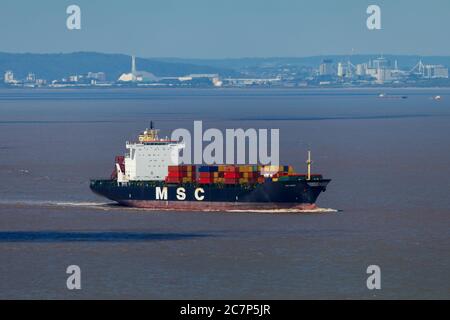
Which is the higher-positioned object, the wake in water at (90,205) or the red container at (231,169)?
the red container at (231,169)

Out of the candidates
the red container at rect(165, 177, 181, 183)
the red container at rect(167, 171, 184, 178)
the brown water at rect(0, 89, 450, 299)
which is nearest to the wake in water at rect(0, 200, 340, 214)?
the brown water at rect(0, 89, 450, 299)

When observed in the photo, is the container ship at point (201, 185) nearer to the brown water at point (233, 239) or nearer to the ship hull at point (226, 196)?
the ship hull at point (226, 196)

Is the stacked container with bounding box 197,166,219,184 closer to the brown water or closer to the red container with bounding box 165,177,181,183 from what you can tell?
the red container with bounding box 165,177,181,183

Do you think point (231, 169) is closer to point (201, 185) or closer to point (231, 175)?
point (231, 175)

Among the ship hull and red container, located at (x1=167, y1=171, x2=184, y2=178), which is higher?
red container, located at (x1=167, y1=171, x2=184, y2=178)

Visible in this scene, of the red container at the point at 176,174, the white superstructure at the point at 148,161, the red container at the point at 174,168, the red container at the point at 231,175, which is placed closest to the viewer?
the red container at the point at 231,175

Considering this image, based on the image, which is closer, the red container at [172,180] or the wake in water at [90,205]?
the wake in water at [90,205]

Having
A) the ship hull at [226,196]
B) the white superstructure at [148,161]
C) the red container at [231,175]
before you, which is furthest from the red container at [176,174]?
the red container at [231,175]

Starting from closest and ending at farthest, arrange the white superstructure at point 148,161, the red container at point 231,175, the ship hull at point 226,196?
the ship hull at point 226,196 < the red container at point 231,175 < the white superstructure at point 148,161
